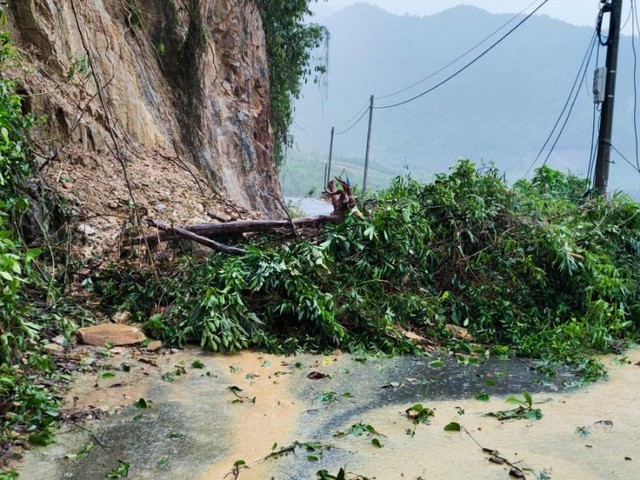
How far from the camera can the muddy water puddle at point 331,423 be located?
335cm

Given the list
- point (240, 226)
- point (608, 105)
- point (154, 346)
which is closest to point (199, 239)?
point (240, 226)

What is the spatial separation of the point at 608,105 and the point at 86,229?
28.8ft

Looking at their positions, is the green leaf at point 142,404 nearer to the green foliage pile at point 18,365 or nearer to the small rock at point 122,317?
the green foliage pile at point 18,365

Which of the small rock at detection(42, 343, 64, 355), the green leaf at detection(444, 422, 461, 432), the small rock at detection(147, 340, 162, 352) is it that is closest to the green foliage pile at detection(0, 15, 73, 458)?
the small rock at detection(42, 343, 64, 355)

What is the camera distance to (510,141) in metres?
128

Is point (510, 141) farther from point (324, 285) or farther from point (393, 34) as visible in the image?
point (324, 285)

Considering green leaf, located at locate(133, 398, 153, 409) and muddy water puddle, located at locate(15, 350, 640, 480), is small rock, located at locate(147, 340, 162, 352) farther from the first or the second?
green leaf, located at locate(133, 398, 153, 409)

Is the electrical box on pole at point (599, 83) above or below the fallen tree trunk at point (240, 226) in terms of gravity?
above

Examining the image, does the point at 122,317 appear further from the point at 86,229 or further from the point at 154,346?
the point at 86,229

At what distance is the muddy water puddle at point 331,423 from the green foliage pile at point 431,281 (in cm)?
52

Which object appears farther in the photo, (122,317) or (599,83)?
(599,83)

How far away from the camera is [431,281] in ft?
23.4

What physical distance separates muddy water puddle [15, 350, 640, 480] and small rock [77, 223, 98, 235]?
2.48m

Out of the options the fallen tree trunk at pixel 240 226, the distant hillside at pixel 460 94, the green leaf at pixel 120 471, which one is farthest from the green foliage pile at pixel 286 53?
the distant hillside at pixel 460 94
